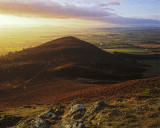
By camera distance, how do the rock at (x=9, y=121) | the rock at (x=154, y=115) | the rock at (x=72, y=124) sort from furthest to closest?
the rock at (x=9, y=121) < the rock at (x=154, y=115) < the rock at (x=72, y=124)

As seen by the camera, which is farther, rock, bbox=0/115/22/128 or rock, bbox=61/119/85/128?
rock, bbox=0/115/22/128

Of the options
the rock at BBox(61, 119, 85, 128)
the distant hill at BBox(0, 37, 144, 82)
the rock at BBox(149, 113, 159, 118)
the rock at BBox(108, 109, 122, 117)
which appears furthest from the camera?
the distant hill at BBox(0, 37, 144, 82)

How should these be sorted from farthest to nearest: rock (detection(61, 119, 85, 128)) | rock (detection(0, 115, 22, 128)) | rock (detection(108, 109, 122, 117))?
1. rock (detection(0, 115, 22, 128))
2. rock (detection(108, 109, 122, 117))
3. rock (detection(61, 119, 85, 128))

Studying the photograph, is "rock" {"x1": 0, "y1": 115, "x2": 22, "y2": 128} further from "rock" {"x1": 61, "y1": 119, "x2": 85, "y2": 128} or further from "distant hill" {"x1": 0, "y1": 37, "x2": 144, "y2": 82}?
"distant hill" {"x1": 0, "y1": 37, "x2": 144, "y2": 82}

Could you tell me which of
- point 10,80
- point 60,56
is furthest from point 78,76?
point 60,56

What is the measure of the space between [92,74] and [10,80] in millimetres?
31959

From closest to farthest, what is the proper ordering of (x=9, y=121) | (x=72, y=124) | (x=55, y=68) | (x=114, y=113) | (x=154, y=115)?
(x=72, y=124) → (x=154, y=115) → (x=114, y=113) → (x=9, y=121) → (x=55, y=68)

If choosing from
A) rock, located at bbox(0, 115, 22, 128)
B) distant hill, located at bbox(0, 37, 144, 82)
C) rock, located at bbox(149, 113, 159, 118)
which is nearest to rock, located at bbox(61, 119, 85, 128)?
rock, located at bbox(149, 113, 159, 118)

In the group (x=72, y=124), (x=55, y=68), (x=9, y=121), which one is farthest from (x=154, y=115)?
(x=55, y=68)

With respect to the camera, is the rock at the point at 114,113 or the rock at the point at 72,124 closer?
the rock at the point at 72,124

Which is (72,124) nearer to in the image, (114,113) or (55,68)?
(114,113)

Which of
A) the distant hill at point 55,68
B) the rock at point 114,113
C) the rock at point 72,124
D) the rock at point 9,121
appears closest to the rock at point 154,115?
the rock at point 114,113

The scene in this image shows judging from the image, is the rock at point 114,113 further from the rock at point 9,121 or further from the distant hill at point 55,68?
the distant hill at point 55,68

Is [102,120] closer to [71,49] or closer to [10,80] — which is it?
[10,80]
